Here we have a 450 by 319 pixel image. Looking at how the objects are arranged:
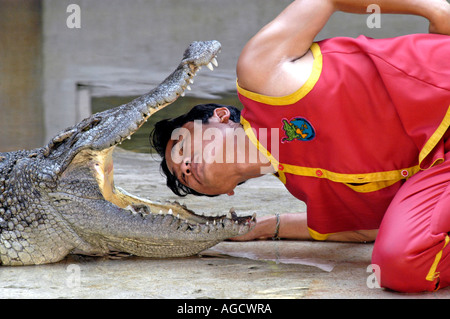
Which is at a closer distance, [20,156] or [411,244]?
[411,244]

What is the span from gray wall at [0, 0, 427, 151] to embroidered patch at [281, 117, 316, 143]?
12.6 ft

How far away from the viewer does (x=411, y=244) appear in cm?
199

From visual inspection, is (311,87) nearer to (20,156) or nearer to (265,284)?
(265,284)

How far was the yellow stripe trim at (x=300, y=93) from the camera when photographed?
2211 mm

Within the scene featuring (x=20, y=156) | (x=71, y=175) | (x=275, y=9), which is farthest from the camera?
(x=275, y=9)

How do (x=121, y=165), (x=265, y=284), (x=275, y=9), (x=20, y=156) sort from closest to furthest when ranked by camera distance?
(x=265, y=284)
(x=20, y=156)
(x=121, y=165)
(x=275, y=9)


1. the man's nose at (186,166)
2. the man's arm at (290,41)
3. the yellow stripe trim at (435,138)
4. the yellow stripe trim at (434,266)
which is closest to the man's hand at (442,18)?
the man's arm at (290,41)

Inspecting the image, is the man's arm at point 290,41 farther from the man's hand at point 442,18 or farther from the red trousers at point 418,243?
the red trousers at point 418,243

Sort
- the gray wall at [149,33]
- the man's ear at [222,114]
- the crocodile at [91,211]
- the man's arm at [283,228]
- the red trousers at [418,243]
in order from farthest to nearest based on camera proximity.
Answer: the gray wall at [149,33] < the man's arm at [283,228] < the man's ear at [222,114] < the crocodile at [91,211] < the red trousers at [418,243]

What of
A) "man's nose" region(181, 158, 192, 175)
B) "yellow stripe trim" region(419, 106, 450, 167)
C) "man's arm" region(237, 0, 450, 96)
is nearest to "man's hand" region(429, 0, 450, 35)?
"man's arm" region(237, 0, 450, 96)

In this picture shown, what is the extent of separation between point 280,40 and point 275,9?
13.4ft

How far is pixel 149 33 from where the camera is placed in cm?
628

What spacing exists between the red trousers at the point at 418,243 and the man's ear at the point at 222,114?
757 millimetres

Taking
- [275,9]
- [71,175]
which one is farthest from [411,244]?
[275,9]
